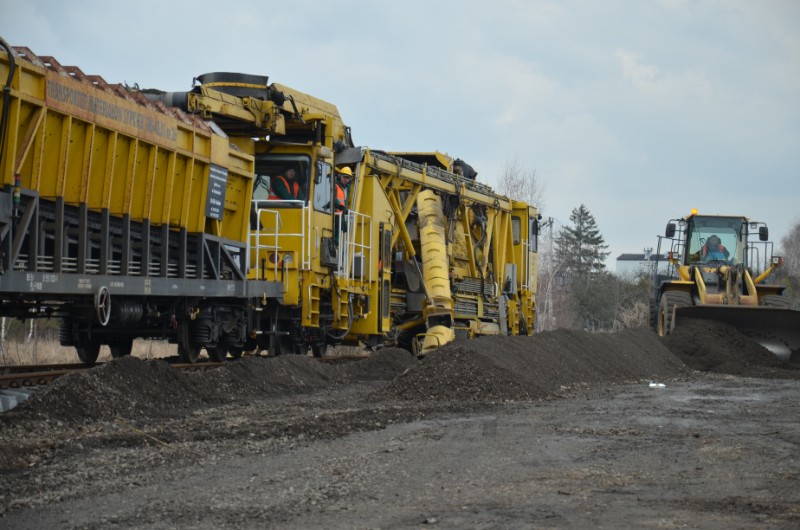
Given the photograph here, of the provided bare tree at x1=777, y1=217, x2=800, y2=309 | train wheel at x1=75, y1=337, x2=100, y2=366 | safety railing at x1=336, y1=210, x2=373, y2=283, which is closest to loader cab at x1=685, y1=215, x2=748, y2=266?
safety railing at x1=336, y1=210, x2=373, y2=283

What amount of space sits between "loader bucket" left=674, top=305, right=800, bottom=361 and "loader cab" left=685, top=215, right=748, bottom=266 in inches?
151

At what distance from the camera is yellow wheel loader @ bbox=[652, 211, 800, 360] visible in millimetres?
23234

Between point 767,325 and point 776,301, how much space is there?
977 millimetres

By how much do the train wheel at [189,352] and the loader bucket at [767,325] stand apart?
41.6ft

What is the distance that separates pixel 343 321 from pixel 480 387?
5.25 m

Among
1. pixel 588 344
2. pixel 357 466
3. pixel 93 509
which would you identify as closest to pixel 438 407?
pixel 357 466

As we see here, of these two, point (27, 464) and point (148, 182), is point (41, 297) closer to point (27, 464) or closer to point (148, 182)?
point (148, 182)

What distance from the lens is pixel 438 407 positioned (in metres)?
12.3

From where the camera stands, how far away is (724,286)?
2583 cm

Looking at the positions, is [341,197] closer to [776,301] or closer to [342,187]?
[342,187]

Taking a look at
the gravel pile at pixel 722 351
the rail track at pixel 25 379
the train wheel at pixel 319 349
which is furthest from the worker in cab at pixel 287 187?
the gravel pile at pixel 722 351

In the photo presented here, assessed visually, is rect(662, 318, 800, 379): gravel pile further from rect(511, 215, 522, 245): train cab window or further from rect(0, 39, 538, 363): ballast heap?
rect(511, 215, 522, 245): train cab window

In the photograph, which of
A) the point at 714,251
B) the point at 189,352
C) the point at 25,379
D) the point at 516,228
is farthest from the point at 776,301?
the point at 25,379

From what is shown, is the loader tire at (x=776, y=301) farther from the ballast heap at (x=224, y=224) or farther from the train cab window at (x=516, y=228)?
the train cab window at (x=516, y=228)
